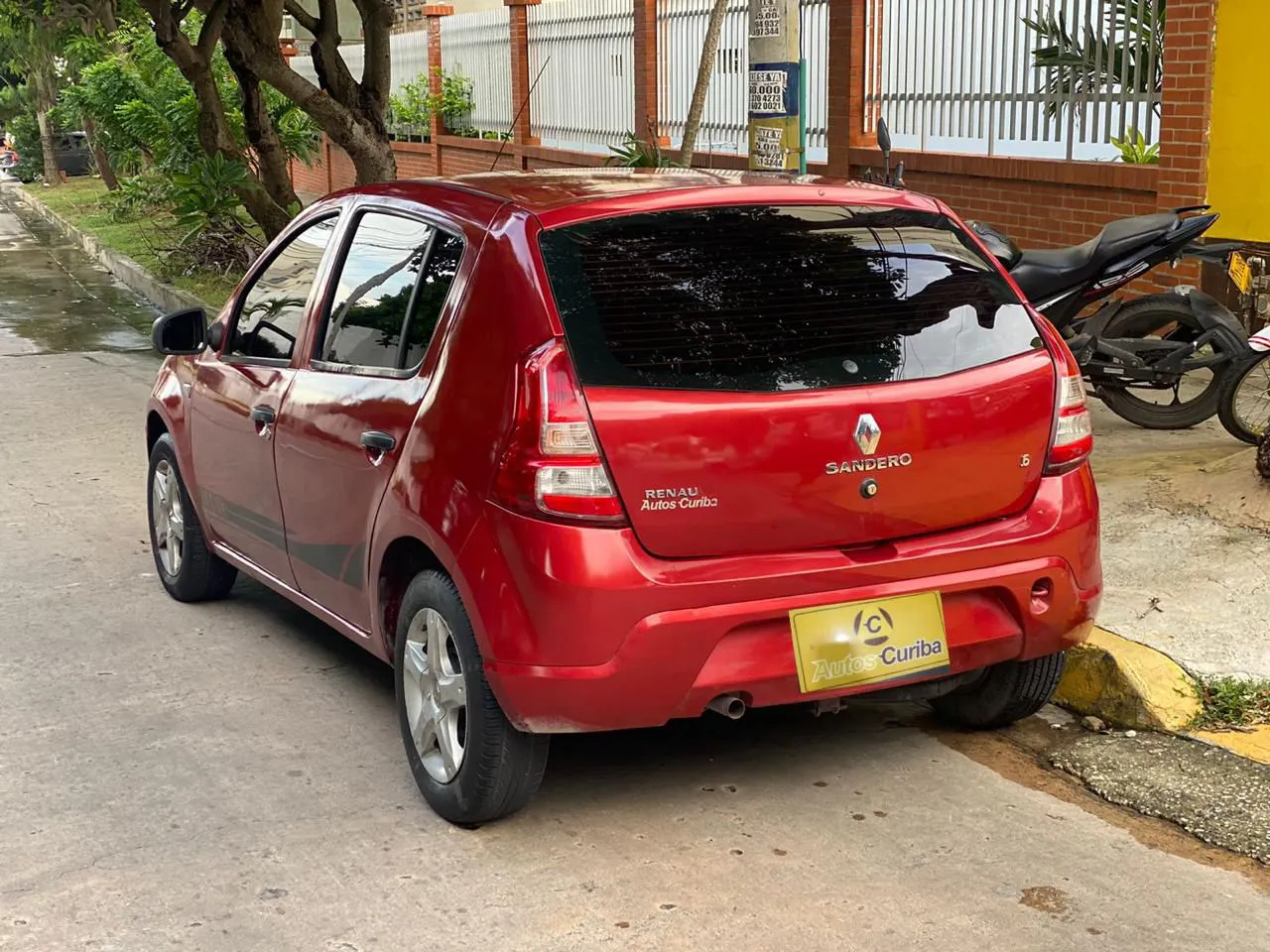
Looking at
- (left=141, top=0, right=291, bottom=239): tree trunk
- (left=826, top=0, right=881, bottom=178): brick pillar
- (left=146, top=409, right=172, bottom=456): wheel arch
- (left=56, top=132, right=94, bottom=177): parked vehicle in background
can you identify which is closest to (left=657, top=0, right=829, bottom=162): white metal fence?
(left=826, top=0, right=881, bottom=178): brick pillar

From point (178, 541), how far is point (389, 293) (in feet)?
7.17

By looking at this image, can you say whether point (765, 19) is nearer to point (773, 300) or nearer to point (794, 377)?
point (773, 300)

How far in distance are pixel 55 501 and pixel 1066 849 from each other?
586 cm

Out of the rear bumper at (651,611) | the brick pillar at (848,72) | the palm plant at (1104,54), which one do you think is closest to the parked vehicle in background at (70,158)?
the brick pillar at (848,72)

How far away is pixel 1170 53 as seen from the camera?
31.6 feet

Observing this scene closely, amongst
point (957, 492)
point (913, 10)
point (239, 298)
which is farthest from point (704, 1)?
point (957, 492)

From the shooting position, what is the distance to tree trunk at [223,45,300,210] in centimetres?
1396

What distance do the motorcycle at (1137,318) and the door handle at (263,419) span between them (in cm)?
328

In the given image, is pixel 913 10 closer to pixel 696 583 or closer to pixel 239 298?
pixel 239 298

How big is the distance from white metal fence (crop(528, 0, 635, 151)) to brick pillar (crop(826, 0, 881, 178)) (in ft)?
13.9

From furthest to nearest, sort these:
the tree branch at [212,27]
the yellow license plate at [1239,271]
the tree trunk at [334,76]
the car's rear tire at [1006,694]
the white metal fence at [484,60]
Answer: the white metal fence at [484,60]
the tree branch at [212,27]
the tree trunk at [334,76]
the yellow license plate at [1239,271]
the car's rear tire at [1006,694]

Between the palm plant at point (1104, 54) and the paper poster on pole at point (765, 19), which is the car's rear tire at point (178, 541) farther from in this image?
A: the palm plant at point (1104, 54)

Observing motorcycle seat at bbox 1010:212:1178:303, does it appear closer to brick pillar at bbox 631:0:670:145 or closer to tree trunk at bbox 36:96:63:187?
brick pillar at bbox 631:0:670:145

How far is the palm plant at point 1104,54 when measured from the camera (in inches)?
394
